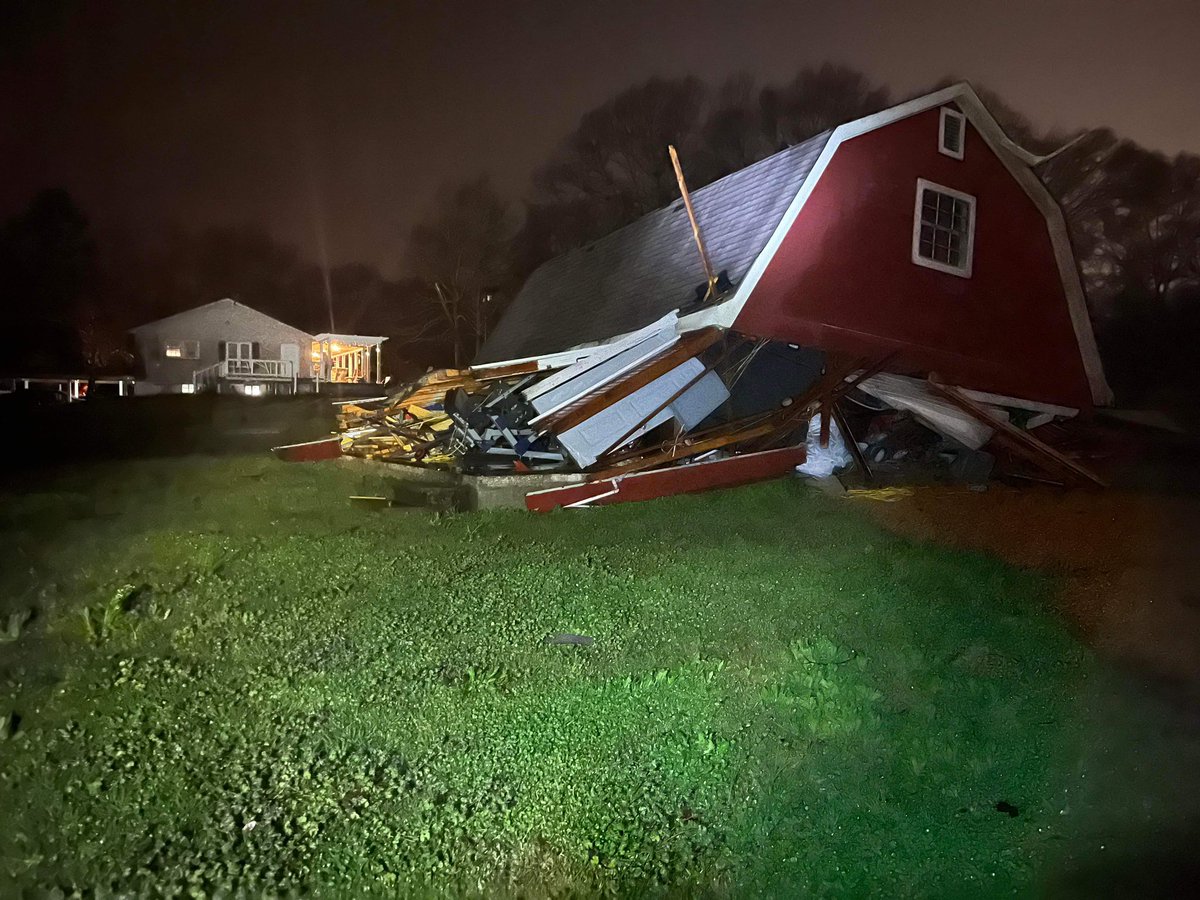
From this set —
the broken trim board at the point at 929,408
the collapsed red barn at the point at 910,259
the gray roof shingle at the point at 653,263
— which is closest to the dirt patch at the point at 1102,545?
the broken trim board at the point at 929,408

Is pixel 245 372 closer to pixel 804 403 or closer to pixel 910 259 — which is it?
pixel 804 403

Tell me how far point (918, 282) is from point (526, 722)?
35.4 feet

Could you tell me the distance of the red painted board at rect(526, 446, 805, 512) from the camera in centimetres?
989

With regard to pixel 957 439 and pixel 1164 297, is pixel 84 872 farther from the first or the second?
pixel 1164 297

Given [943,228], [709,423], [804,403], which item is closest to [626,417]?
[709,423]

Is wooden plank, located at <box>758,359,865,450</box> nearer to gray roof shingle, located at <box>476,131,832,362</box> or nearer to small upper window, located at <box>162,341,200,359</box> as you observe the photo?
gray roof shingle, located at <box>476,131,832,362</box>

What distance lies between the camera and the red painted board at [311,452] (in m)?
14.9

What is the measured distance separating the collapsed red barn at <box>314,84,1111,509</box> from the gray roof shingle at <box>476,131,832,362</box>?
0.07 meters

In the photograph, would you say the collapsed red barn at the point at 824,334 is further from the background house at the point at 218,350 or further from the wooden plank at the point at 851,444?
the background house at the point at 218,350

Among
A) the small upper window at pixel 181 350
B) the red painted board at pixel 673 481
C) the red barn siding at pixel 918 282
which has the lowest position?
the red painted board at pixel 673 481

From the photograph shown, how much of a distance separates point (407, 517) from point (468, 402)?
3432mm

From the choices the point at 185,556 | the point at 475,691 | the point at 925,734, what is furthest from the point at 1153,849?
the point at 185,556

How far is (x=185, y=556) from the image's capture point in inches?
277

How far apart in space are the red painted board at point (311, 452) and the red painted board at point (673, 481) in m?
6.65
